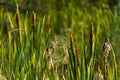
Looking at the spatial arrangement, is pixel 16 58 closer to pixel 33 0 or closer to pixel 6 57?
pixel 6 57

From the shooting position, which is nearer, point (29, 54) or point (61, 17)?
point (29, 54)

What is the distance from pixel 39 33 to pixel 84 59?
0.61 meters

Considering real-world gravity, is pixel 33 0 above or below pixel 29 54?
above

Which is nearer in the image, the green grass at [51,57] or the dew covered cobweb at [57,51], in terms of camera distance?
the green grass at [51,57]

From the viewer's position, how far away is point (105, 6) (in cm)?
555

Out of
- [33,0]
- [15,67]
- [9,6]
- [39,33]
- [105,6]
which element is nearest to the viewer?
[15,67]

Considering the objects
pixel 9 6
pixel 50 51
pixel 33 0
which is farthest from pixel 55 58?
pixel 33 0

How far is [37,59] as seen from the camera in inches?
127

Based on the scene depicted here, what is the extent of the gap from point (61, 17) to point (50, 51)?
293 cm

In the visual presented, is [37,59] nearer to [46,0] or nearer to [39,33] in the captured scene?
[39,33]

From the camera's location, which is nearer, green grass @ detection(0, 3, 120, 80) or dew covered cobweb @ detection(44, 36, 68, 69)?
green grass @ detection(0, 3, 120, 80)

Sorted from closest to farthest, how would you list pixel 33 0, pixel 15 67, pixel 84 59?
pixel 84 59, pixel 15 67, pixel 33 0

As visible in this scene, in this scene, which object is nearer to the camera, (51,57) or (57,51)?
(51,57)

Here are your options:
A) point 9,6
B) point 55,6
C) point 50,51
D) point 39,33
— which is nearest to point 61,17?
point 55,6
